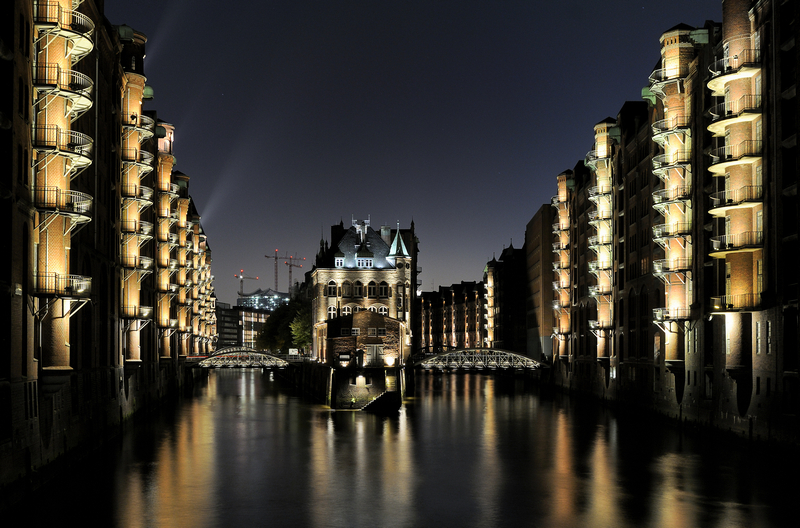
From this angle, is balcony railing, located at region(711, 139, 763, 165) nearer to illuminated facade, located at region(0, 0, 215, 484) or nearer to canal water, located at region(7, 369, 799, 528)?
canal water, located at region(7, 369, 799, 528)

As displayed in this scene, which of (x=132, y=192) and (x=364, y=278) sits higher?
(x=132, y=192)

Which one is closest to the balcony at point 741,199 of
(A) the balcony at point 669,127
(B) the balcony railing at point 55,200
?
(A) the balcony at point 669,127

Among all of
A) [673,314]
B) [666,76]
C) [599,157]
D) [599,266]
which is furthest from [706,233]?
[599,157]

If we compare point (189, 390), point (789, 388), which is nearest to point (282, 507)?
point (789, 388)

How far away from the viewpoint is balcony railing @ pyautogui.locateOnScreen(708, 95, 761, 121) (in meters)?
47.7

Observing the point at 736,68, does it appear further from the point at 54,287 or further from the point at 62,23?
the point at 54,287

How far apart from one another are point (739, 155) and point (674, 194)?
14.4m

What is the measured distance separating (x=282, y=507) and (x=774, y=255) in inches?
1058

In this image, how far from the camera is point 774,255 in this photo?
1791 inches

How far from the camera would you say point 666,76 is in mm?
62906

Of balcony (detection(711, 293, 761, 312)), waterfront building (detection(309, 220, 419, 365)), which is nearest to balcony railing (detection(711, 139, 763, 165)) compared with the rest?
balcony (detection(711, 293, 761, 312))

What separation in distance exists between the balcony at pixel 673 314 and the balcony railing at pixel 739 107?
51.5 ft

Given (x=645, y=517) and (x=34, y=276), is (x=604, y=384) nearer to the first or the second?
(x=645, y=517)

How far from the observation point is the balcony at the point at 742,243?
47656mm
